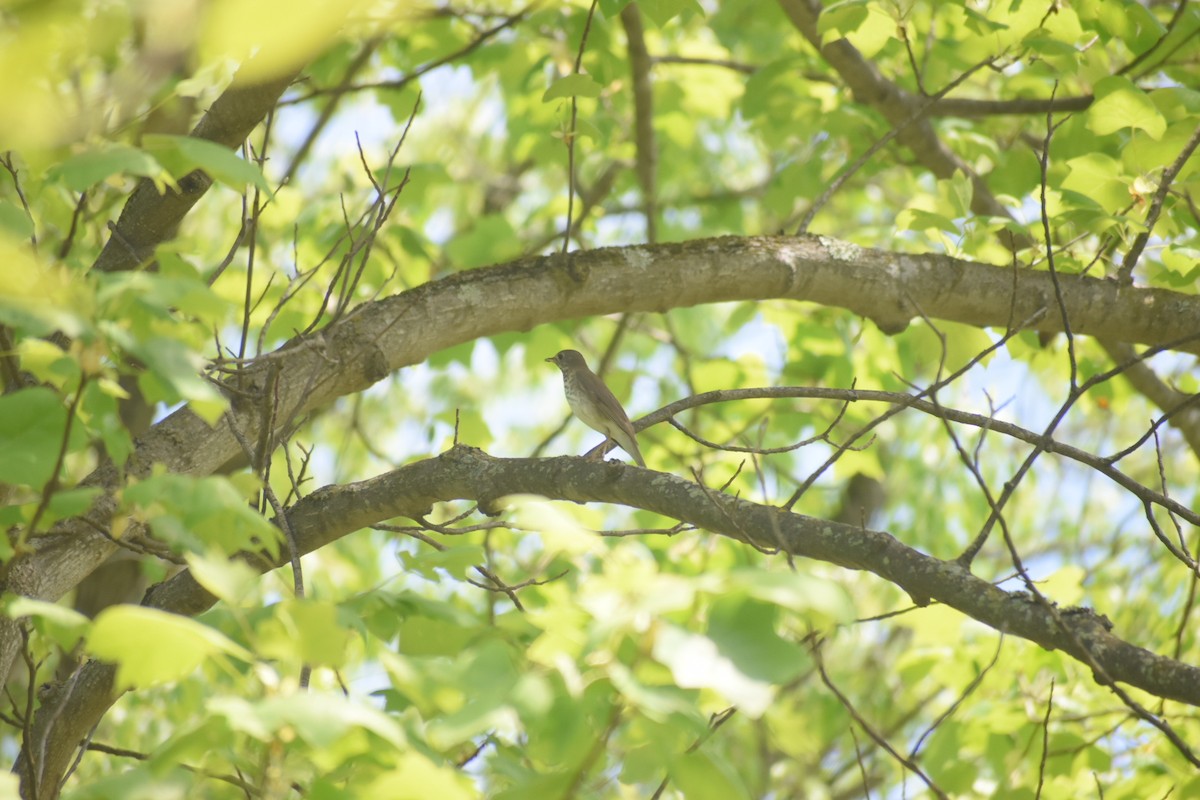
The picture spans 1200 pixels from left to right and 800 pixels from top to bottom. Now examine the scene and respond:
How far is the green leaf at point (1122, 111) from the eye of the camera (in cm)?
315

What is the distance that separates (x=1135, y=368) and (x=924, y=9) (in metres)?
2.04

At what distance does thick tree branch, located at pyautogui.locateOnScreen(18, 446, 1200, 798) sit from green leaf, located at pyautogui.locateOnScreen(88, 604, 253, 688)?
42.4 inches

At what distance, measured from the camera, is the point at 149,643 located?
4.66 ft

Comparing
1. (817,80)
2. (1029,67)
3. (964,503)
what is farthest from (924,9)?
(964,503)

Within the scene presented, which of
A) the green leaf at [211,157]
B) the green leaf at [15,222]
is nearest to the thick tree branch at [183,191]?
the green leaf at [15,222]

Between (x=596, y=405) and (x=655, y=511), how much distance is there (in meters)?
2.52

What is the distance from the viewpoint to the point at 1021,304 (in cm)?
387

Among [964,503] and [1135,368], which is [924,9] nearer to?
[1135,368]

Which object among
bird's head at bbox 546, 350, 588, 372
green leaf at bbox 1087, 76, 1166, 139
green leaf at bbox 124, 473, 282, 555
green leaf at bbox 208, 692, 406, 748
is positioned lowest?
green leaf at bbox 208, 692, 406, 748

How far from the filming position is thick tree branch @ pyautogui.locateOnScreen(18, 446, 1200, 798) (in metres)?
2.08

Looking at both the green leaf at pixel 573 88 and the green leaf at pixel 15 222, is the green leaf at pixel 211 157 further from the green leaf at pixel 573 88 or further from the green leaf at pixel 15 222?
the green leaf at pixel 573 88

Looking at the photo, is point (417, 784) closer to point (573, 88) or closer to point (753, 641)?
point (753, 641)

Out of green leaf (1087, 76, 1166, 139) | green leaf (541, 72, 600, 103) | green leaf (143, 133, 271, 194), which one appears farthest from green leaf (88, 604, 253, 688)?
green leaf (1087, 76, 1166, 139)

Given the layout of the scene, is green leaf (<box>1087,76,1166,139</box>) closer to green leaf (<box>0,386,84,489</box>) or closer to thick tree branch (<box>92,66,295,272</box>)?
thick tree branch (<box>92,66,295,272</box>)
